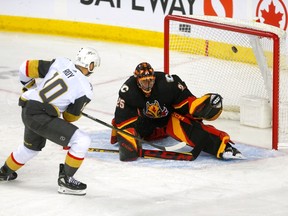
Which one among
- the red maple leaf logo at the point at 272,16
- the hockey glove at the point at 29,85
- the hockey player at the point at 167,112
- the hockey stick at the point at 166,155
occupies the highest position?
the hockey glove at the point at 29,85

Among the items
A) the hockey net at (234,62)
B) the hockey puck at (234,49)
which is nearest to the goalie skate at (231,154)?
the hockey net at (234,62)

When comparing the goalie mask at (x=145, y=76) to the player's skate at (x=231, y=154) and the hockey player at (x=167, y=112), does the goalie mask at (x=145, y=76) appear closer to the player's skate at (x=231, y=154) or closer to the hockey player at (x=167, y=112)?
the hockey player at (x=167, y=112)

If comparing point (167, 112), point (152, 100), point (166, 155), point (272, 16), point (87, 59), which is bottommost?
point (166, 155)

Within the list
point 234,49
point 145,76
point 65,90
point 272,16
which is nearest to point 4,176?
point 65,90

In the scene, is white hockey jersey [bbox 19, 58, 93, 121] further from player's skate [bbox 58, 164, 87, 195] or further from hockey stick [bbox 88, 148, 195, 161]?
hockey stick [bbox 88, 148, 195, 161]

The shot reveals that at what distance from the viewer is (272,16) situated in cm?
841

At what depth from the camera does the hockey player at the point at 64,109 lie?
5570 mm

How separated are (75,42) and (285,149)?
361 centimetres

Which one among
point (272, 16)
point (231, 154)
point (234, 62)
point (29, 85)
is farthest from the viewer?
point (272, 16)

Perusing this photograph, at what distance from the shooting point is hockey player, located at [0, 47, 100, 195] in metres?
5.57

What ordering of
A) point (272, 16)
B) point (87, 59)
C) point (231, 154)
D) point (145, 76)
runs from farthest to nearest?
1. point (272, 16)
2. point (231, 154)
3. point (145, 76)
4. point (87, 59)

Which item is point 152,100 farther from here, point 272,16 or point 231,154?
point 272,16

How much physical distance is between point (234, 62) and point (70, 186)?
209 centimetres

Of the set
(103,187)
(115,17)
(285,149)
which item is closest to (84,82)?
(103,187)
